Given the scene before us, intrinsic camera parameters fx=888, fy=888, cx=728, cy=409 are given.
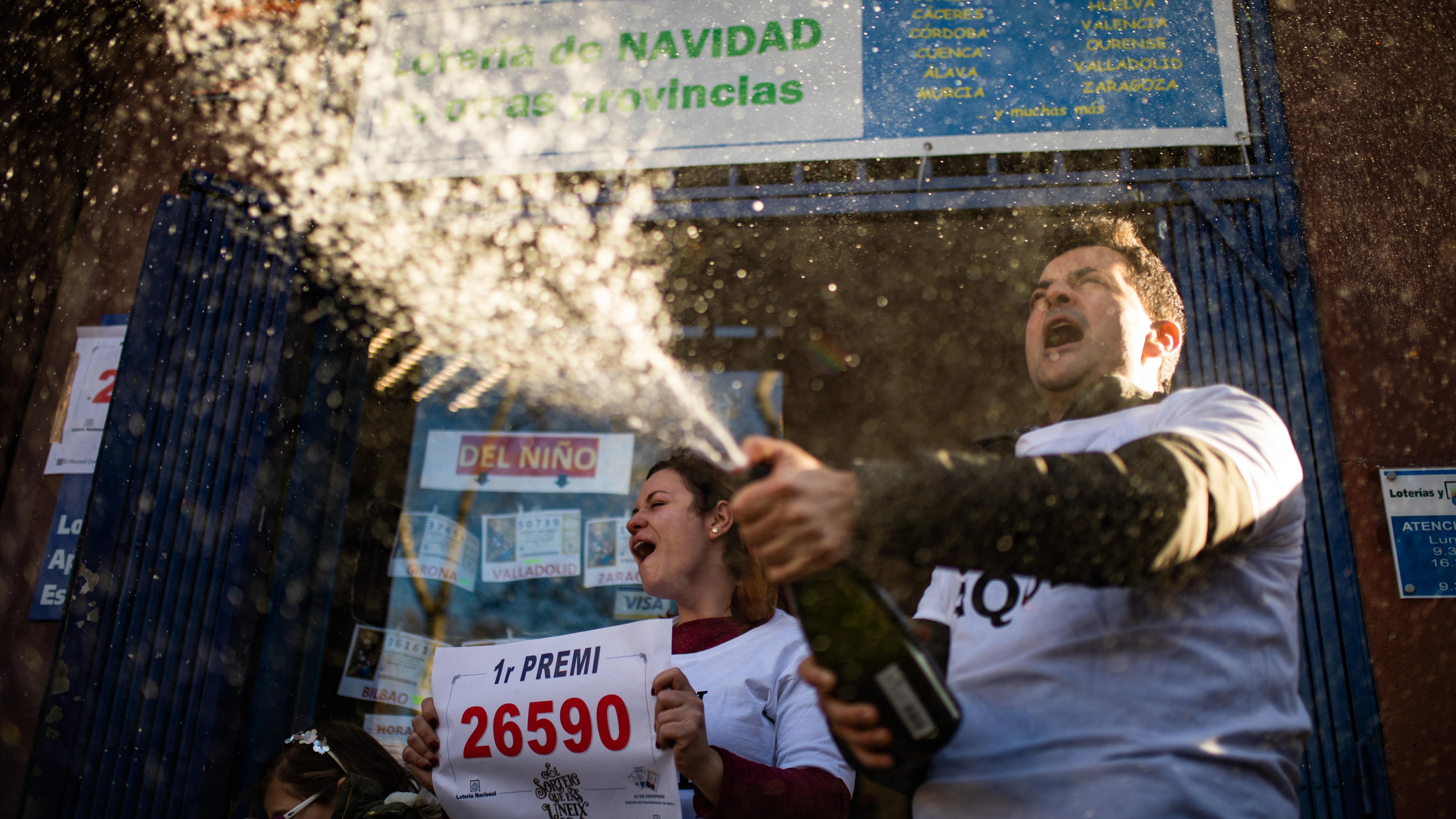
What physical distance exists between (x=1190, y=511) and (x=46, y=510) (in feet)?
14.5

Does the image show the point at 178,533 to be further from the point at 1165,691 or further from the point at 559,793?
the point at 1165,691

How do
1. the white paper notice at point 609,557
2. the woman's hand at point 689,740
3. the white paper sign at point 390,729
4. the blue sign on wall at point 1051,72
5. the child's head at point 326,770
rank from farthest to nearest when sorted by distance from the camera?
the white paper notice at point 609,557 → the white paper sign at point 390,729 → the blue sign on wall at point 1051,72 → the child's head at point 326,770 → the woman's hand at point 689,740

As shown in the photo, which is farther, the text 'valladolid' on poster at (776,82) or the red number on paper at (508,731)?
the text 'valladolid' on poster at (776,82)

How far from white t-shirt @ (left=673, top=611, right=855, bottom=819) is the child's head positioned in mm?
1056

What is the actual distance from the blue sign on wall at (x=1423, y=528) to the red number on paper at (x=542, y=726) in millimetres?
2585

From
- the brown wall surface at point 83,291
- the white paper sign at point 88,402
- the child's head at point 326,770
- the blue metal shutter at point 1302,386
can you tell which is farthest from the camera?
the white paper sign at point 88,402

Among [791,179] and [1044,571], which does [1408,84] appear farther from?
[1044,571]

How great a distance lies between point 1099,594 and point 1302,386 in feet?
6.51

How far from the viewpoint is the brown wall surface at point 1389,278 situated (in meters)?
2.63

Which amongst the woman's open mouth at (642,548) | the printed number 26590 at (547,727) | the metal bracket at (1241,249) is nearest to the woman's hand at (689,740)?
the printed number 26590 at (547,727)

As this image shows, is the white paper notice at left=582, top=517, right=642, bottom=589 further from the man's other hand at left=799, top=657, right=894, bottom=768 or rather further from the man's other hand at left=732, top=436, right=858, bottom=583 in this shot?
the man's other hand at left=732, top=436, right=858, bottom=583

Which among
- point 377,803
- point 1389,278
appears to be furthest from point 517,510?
point 1389,278

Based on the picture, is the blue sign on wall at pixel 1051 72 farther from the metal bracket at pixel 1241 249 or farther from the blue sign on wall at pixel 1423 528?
the blue sign on wall at pixel 1423 528

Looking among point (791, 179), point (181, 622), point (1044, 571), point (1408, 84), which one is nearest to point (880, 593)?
point (1044, 571)
